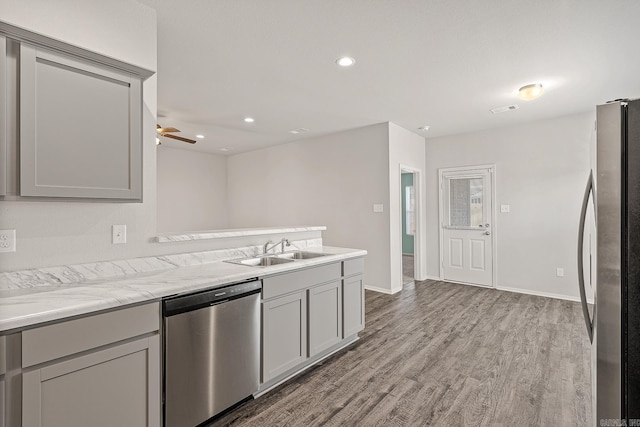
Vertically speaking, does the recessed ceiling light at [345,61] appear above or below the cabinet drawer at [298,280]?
above

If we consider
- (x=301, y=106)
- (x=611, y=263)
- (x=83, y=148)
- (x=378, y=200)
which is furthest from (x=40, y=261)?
(x=378, y=200)

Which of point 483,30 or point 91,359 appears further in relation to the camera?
point 483,30

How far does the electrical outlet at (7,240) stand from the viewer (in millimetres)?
1608

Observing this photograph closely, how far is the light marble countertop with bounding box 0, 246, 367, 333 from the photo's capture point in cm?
127

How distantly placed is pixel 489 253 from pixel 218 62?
192 inches

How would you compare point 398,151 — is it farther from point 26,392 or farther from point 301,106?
point 26,392

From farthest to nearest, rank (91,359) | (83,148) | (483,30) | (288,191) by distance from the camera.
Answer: (288,191)
(483,30)
(83,148)
(91,359)

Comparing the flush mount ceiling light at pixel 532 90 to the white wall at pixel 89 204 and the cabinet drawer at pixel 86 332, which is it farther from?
the cabinet drawer at pixel 86 332

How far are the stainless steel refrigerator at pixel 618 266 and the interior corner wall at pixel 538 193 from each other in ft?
13.0

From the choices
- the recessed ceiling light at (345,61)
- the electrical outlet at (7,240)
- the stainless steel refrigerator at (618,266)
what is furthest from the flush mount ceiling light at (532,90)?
the electrical outlet at (7,240)

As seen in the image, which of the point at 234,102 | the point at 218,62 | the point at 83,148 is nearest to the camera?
the point at 83,148

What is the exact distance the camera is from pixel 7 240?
1626mm

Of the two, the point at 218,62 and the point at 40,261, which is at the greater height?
the point at 218,62

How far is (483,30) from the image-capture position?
2393 millimetres
